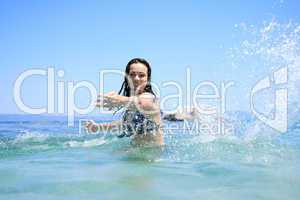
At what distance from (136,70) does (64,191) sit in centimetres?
280

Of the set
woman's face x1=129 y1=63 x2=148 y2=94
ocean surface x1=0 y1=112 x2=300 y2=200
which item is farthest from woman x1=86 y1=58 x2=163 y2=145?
ocean surface x1=0 y1=112 x2=300 y2=200

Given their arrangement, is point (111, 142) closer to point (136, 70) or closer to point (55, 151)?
point (55, 151)

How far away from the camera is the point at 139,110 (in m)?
5.42

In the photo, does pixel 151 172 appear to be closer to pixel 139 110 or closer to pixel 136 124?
pixel 139 110

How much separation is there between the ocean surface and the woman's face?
0.83m

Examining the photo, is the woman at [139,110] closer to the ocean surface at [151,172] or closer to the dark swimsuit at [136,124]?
the dark swimsuit at [136,124]

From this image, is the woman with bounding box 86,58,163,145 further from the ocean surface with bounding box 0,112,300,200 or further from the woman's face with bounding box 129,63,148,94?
the ocean surface with bounding box 0,112,300,200

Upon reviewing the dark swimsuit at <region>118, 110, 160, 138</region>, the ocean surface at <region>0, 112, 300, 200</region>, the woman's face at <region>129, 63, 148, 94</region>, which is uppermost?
the woman's face at <region>129, 63, 148, 94</region>

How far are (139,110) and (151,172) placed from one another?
4.67 feet

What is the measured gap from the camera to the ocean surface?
10.8ft

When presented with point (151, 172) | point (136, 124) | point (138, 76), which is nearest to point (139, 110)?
point (136, 124)

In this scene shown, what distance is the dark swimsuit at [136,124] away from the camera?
5518mm

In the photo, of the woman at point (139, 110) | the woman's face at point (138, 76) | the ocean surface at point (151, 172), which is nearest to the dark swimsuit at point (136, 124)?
the woman at point (139, 110)

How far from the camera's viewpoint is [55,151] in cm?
609
